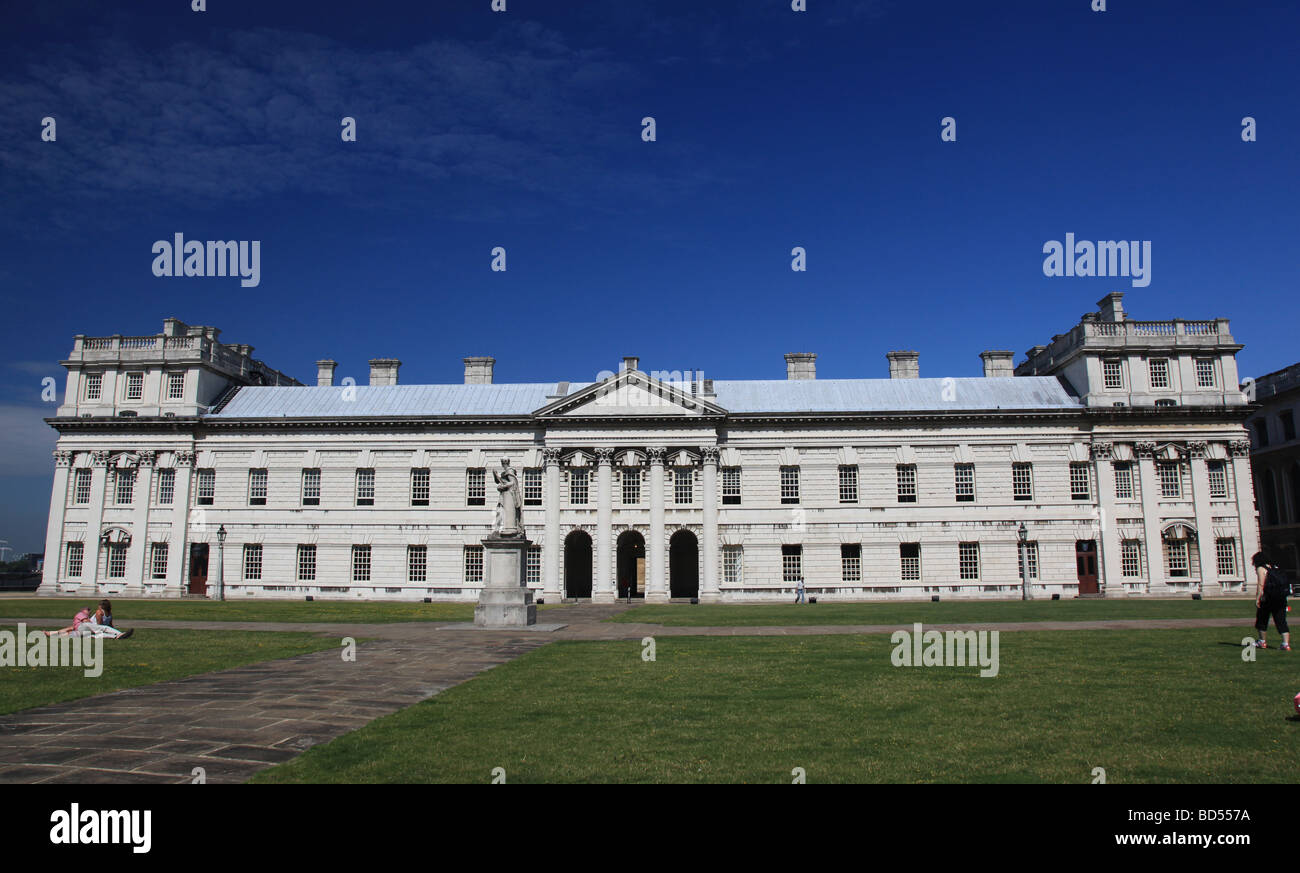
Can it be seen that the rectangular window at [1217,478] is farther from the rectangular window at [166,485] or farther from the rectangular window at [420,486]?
the rectangular window at [166,485]

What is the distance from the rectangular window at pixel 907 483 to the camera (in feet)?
148

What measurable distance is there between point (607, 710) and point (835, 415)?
122 ft

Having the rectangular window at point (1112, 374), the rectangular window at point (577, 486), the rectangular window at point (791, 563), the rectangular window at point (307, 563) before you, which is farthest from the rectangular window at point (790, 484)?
the rectangular window at point (307, 563)

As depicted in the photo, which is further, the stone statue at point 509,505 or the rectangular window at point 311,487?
the rectangular window at point 311,487

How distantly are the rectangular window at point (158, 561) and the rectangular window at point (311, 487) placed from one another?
8.73 m

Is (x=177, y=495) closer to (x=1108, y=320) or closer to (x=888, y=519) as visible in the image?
(x=888, y=519)

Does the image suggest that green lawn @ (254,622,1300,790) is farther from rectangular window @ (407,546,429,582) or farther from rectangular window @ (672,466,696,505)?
rectangular window @ (407,546,429,582)

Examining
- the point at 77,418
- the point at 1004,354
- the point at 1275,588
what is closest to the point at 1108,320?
the point at 1004,354

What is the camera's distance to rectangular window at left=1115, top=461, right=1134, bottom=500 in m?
44.6

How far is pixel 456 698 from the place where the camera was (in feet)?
35.9

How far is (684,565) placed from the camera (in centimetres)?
5000

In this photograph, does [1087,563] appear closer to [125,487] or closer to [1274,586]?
[1274,586]
